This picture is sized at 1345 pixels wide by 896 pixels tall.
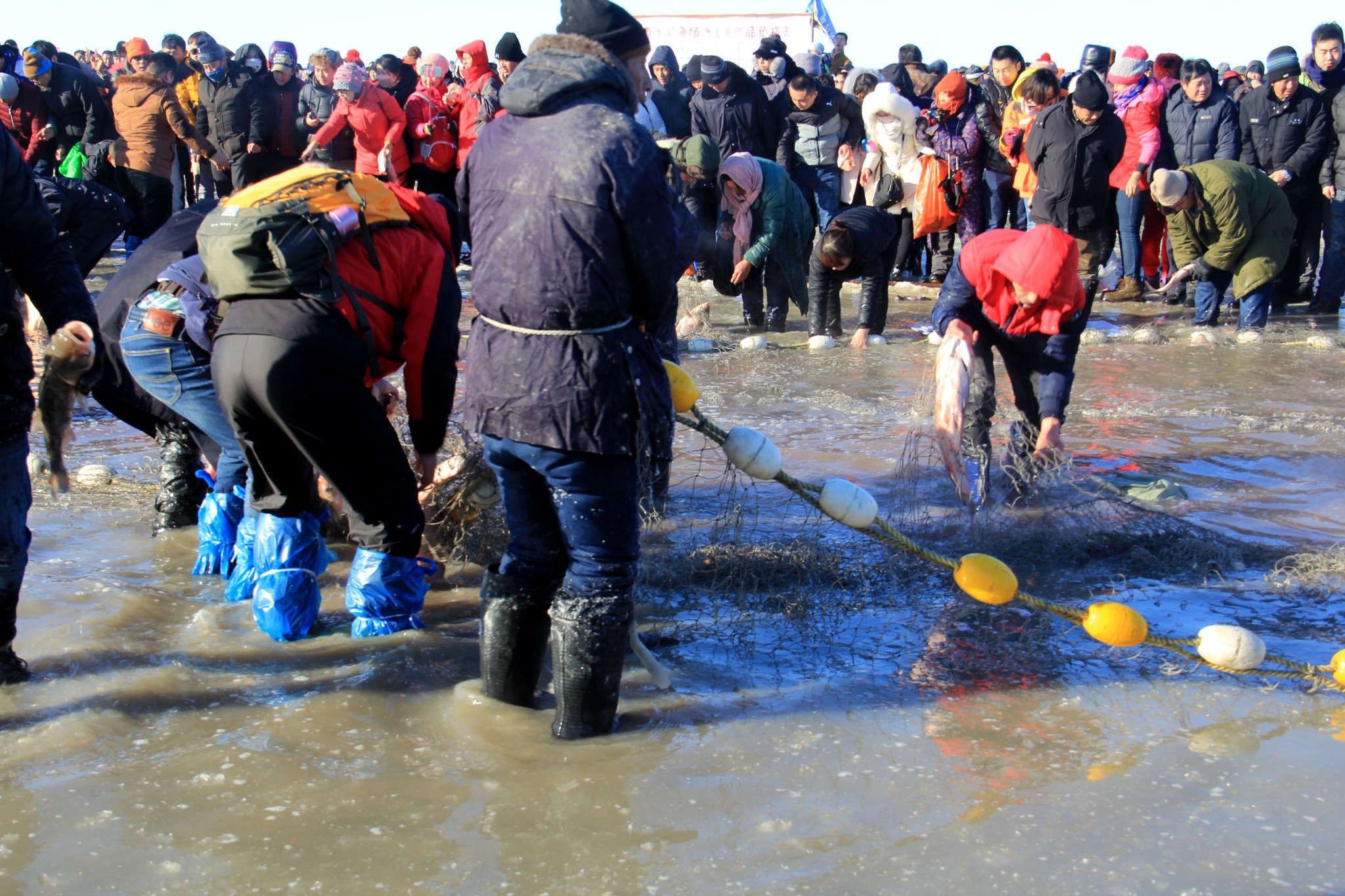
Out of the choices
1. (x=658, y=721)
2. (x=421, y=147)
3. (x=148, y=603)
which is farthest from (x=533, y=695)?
(x=421, y=147)

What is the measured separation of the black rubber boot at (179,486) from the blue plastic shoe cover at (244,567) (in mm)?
884

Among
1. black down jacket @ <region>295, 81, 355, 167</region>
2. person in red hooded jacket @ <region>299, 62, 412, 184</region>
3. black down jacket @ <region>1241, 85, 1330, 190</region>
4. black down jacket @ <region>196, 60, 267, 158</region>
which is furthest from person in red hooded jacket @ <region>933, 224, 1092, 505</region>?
black down jacket @ <region>196, 60, 267, 158</region>

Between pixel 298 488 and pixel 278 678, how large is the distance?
0.58 meters

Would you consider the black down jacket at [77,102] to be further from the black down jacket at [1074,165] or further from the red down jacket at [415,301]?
the red down jacket at [415,301]

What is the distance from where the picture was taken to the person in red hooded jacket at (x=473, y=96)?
32.9ft

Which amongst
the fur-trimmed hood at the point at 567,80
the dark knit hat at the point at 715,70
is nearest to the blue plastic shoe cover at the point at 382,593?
the fur-trimmed hood at the point at 567,80

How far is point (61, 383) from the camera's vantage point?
3285mm

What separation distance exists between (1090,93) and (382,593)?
733 centimetres

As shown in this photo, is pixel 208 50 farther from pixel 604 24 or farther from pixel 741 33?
pixel 604 24

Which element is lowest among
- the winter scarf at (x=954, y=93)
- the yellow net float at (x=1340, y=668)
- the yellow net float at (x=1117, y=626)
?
the yellow net float at (x=1340, y=668)

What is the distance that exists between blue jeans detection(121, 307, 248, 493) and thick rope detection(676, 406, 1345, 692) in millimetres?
1646

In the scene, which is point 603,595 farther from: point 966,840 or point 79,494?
point 79,494

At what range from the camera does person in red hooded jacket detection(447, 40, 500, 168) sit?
32.9ft

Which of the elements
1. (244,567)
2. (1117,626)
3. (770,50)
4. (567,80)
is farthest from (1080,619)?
(770,50)
